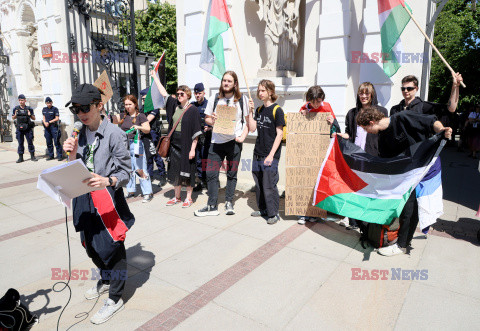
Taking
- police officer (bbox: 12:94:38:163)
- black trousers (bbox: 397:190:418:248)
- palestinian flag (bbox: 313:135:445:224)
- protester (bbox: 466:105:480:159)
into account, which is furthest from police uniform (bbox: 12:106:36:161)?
protester (bbox: 466:105:480:159)

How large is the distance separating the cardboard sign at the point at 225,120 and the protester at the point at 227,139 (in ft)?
0.28

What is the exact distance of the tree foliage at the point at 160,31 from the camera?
84.2ft

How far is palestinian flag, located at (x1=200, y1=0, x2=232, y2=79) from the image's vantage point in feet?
17.7

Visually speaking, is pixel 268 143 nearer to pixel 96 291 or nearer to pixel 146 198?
pixel 146 198

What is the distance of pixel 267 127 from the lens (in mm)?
4824

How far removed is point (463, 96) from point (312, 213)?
1975cm

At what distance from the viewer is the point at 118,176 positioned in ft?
8.91

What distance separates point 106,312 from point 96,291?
0.48 m

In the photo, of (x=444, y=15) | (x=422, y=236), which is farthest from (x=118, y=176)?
(x=444, y=15)

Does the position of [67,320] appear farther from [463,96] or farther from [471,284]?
[463,96]

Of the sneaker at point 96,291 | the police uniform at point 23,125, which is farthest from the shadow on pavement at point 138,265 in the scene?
the police uniform at point 23,125

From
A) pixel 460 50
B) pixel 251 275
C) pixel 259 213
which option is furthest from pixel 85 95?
pixel 460 50

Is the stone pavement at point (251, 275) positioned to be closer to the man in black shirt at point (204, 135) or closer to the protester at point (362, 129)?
the protester at point (362, 129)

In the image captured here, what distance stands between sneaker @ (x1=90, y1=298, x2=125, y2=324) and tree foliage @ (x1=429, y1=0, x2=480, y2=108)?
2078 cm
